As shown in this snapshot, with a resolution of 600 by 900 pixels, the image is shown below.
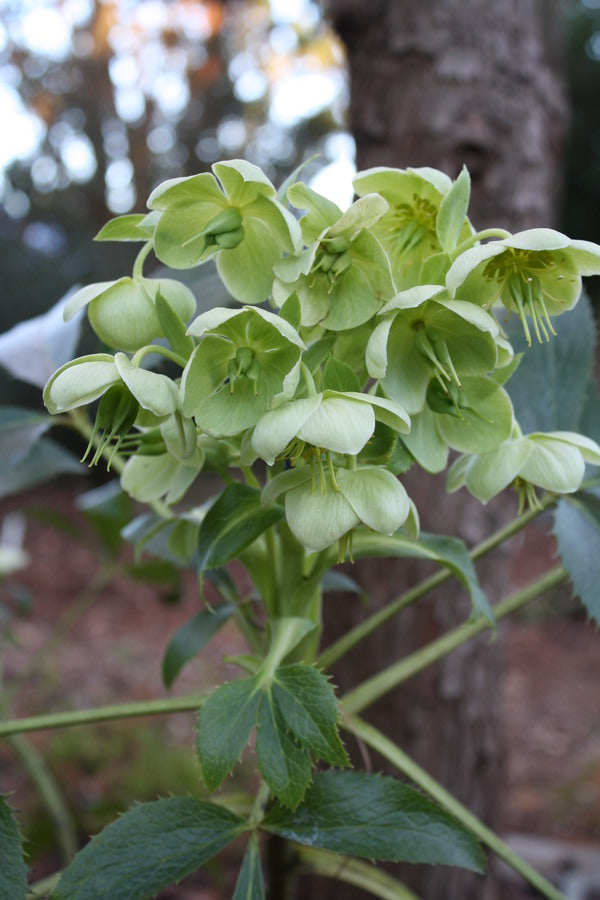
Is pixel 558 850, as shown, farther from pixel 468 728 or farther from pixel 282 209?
pixel 282 209

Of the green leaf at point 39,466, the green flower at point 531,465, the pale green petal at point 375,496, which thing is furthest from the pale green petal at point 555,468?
the green leaf at point 39,466

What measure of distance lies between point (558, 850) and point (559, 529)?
1.18 meters

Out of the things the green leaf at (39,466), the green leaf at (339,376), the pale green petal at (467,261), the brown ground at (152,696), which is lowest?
the brown ground at (152,696)

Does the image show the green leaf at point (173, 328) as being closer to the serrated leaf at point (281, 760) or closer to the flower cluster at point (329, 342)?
the flower cluster at point (329, 342)

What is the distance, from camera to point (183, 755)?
186 centimetres

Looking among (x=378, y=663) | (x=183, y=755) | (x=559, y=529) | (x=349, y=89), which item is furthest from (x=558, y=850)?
(x=349, y=89)

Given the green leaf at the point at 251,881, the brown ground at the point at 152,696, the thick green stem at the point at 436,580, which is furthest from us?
the brown ground at the point at 152,696

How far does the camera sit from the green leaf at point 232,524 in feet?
1.38

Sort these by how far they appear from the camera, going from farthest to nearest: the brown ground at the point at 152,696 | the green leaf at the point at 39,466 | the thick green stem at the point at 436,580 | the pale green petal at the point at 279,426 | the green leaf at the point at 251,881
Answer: the brown ground at the point at 152,696 → the green leaf at the point at 39,466 → the thick green stem at the point at 436,580 → the green leaf at the point at 251,881 → the pale green petal at the point at 279,426

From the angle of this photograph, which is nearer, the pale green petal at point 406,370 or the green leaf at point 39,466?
the pale green petal at point 406,370

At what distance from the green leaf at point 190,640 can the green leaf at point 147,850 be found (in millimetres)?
127

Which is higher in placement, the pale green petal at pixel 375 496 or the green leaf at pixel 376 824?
the pale green petal at pixel 375 496

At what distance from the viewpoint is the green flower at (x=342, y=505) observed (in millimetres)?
369

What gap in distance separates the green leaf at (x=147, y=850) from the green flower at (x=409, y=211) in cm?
35
